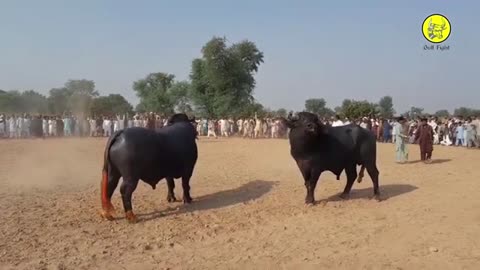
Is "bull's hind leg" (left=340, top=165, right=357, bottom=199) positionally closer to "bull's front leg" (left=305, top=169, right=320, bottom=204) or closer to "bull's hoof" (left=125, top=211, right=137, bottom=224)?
"bull's front leg" (left=305, top=169, right=320, bottom=204)

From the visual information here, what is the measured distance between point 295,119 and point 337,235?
2.95 metres

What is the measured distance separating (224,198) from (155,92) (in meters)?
61.7

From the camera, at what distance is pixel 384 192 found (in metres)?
10.6

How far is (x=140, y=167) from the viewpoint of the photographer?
27.8 ft

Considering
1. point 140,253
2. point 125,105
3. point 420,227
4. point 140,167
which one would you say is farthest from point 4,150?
point 125,105

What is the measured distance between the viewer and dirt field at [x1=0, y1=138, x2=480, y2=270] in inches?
247

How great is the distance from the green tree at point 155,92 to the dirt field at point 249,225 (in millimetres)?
55642

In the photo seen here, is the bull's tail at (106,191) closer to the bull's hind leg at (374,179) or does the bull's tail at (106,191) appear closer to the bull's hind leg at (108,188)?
the bull's hind leg at (108,188)

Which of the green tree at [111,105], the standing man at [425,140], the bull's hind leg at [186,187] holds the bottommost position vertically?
the bull's hind leg at [186,187]

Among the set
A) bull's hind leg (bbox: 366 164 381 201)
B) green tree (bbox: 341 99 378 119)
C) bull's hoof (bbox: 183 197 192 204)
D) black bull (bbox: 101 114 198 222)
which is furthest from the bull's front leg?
green tree (bbox: 341 99 378 119)

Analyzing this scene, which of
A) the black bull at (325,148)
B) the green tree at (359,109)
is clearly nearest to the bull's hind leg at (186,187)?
the black bull at (325,148)

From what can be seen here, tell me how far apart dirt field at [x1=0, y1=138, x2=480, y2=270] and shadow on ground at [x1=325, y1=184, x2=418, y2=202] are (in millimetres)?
22

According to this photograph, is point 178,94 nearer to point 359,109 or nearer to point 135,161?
point 359,109

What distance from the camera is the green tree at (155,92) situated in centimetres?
6854
